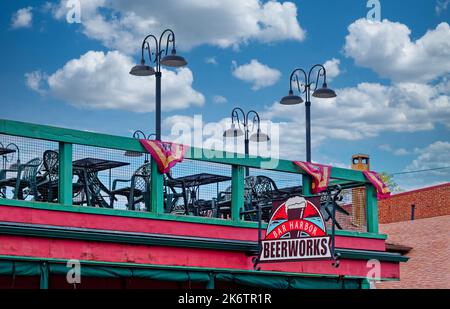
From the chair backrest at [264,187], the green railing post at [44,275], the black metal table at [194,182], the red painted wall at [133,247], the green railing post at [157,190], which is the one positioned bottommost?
the green railing post at [44,275]

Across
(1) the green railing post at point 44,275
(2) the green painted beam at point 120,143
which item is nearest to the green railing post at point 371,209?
(2) the green painted beam at point 120,143

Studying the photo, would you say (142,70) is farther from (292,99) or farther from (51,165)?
(51,165)

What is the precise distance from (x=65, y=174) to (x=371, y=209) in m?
6.73

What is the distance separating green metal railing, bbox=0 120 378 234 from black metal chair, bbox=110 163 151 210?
33 centimetres

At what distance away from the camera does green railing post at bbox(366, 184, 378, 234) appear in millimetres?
16844

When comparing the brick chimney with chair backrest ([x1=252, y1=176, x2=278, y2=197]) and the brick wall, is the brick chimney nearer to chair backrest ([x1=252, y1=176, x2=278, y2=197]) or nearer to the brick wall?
chair backrest ([x1=252, y1=176, x2=278, y2=197])

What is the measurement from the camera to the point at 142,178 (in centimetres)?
1416

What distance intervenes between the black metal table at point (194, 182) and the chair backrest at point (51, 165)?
211 cm

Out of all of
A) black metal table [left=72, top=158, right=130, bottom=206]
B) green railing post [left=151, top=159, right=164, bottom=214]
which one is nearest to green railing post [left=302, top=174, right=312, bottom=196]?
green railing post [left=151, top=159, right=164, bottom=214]

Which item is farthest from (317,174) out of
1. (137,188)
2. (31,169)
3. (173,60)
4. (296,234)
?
(31,169)

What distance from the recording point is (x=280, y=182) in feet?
53.3

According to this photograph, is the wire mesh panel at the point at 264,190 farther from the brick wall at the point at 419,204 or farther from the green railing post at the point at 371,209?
the brick wall at the point at 419,204

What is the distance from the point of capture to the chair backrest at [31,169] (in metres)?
13.2
